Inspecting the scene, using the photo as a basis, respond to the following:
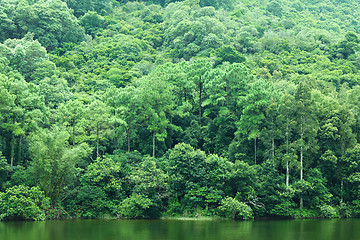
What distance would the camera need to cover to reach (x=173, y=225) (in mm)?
34000

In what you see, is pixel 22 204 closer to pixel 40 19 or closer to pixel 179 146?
pixel 179 146

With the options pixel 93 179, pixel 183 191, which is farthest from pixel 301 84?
pixel 93 179

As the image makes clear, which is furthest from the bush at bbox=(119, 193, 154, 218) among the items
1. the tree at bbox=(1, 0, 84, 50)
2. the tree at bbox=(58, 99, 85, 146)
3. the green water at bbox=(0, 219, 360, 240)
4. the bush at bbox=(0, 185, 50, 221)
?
the tree at bbox=(1, 0, 84, 50)

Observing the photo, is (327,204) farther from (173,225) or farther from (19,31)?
(19,31)

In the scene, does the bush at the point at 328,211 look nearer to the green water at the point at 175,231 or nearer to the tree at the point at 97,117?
the green water at the point at 175,231

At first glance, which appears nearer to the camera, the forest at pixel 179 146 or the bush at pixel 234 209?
the bush at pixel 234 209

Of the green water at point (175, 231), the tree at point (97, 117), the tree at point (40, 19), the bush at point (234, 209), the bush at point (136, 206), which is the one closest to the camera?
the green water at point (175, 231)

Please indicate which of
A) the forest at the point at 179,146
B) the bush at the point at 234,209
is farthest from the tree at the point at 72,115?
the bush at the point at 234,209

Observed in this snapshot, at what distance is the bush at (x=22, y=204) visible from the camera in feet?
119

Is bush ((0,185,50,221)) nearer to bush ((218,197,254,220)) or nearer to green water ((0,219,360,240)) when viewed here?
green water ((0,219,360,240))

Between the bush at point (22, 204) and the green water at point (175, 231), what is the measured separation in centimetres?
179

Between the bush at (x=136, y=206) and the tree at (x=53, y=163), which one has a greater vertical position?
the tree at (x=53, y=163)

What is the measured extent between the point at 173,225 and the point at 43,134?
569 inches

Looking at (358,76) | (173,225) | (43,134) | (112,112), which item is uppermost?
(358,76)
